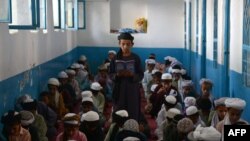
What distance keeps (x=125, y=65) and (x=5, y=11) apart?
1.77 m

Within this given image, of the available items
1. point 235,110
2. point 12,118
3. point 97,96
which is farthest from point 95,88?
point 235,110

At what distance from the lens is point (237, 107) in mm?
5133

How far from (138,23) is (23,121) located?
11840 mm

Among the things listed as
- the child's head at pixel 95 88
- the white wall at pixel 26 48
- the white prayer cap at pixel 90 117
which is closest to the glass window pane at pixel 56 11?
the white wall at pixel 26 48

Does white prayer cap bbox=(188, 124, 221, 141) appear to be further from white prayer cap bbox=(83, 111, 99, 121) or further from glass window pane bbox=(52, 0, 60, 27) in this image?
glass window pane bbox=(52, 0, 60, 27)

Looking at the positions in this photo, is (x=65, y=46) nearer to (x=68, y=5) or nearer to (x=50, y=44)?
(x=68, y=5)

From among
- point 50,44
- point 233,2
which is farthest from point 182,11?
point 233,2

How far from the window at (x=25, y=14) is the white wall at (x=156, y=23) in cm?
982

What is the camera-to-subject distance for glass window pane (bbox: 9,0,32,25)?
7.02 metres

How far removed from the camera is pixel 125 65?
6.79 m

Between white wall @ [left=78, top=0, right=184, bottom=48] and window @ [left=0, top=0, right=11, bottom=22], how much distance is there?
36.1 ft

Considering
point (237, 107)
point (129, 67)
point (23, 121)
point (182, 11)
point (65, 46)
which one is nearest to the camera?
point (237, 107)

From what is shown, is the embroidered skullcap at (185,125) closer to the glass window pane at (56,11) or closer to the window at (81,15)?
the glass window pane at (56,11)

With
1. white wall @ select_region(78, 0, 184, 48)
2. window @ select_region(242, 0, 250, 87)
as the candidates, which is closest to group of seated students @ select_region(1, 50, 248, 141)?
window @ select_region(242, 0, 250, 87)
